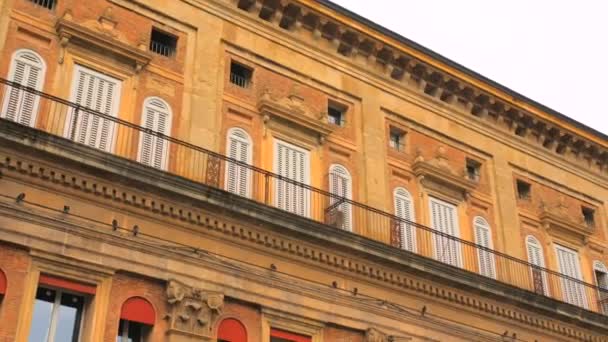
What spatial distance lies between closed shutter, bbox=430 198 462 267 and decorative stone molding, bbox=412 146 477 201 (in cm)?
40

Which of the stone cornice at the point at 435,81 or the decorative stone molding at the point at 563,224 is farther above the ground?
the stone cornice at the point at 435,81

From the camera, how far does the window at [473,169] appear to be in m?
23.9

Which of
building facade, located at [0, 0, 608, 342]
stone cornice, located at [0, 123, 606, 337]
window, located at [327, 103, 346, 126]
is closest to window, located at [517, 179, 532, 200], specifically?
building facade, located at [0, 0, 608, 342]

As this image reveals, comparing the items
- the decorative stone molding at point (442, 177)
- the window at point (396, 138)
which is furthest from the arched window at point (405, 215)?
the window at point (396, 138)

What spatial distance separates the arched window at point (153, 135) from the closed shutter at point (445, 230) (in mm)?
7703

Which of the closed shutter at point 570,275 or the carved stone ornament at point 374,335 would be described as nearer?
the carved stone ornament at point 374,335

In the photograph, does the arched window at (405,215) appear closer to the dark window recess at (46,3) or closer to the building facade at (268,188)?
the building facade at (268,188)

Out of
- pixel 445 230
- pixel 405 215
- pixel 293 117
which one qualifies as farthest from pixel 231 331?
pixel 445 230

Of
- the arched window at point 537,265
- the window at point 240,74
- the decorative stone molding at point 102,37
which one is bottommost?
the arched window at point 537,265

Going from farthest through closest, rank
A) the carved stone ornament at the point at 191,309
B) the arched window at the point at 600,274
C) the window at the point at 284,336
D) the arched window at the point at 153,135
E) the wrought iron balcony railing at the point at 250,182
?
the arched window at the point at 600,274, the arched window at the point at 153,135, the window at the point at 284,336, the wrought iron balcony railing at the point at 250,182, the carved stone ornament at the point at 191,309

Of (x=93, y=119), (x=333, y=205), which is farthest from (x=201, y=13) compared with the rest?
(x=333, y=205)

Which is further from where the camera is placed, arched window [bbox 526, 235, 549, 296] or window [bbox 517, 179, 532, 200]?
window [bbox 517, 179, 532, 200]

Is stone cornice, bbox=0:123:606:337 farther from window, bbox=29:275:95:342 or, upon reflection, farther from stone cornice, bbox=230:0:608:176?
stone cornice, bbox=230:0:608:176

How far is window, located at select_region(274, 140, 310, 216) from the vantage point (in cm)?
1880
